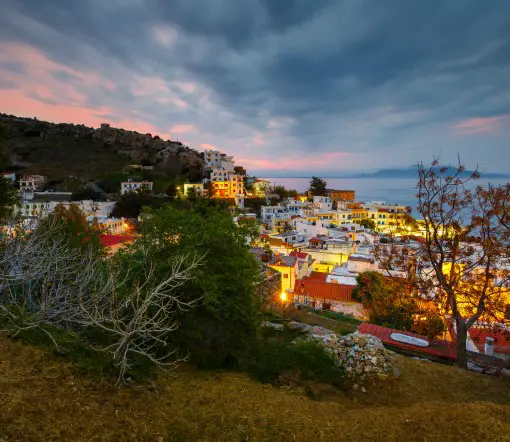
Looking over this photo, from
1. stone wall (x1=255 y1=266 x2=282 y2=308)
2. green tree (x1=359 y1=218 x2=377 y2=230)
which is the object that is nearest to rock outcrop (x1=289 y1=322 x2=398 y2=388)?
stone wall (x1=255 y1=266 x2=282 y2=308)

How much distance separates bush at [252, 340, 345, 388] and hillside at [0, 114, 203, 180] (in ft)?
274

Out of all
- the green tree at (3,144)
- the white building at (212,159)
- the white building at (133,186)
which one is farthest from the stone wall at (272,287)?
the white building at (212,159)

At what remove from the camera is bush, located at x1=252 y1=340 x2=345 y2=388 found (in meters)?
6.54

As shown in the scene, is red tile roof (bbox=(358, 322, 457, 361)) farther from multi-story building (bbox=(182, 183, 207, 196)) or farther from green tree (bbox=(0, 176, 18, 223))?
multi-story building (bbox=(182, 183, 207, 196))

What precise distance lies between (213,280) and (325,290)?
699 inches

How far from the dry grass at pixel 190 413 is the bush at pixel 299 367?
550mm

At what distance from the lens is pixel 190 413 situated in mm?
Answer: 4801

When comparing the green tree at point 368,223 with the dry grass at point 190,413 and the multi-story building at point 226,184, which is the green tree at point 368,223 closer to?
the multi-story building at point 226,184

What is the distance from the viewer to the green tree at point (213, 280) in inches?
275

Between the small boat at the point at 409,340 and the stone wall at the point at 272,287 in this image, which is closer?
the small boat at the point at 409,340

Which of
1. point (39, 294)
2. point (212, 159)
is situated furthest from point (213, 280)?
point (212, 159)

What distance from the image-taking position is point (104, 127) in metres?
129

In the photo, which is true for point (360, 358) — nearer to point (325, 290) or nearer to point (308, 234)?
point (325, 290)

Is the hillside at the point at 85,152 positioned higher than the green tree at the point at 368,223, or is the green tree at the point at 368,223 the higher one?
the hillside at the point at 85,152
